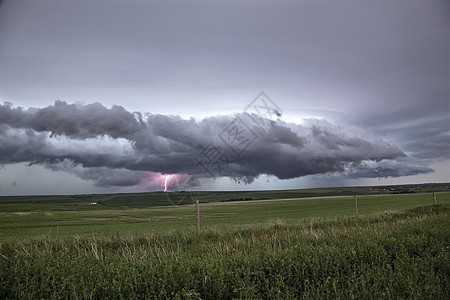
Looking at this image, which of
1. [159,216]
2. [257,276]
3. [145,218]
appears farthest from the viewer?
[159,216]

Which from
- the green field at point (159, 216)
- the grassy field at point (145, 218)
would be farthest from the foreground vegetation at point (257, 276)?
the grassy field at point (145, 218)

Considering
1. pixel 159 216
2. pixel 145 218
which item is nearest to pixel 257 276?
pixel 145 218

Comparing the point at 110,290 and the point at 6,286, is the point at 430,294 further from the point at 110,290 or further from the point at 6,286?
the point at 6,286

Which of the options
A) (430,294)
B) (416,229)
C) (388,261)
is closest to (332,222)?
(416,229)

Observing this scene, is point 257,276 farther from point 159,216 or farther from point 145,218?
point 159,216

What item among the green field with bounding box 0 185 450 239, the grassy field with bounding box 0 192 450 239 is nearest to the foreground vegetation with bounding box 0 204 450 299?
the green field with bounding box 0 185 450 239

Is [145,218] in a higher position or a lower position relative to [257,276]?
lower

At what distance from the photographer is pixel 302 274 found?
7336 millimetres

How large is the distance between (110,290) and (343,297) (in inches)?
183

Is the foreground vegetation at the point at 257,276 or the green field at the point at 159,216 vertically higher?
the foreground vegetation at the point at 257,276

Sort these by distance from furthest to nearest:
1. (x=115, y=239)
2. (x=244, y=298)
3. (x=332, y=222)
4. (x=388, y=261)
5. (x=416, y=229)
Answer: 1. (x=332, y=222)
2. (x=115, y=239)
3. (x=416, y=229)
4. (x=388, y=261)
5. (x=244, y=298)

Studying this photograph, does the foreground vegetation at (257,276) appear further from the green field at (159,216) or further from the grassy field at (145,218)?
the grassy field at (145,218)

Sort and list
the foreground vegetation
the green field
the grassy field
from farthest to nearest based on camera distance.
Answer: the green field, the grassy field, the foreground vegetation

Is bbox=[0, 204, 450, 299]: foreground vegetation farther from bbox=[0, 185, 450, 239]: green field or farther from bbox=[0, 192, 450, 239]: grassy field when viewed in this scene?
bbox=[0, 192, 450, 239]: grassy field
